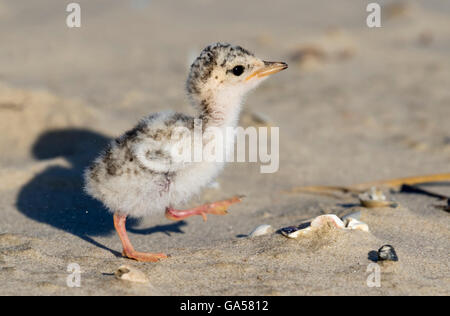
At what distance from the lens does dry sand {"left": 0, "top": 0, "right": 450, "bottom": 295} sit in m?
2.94

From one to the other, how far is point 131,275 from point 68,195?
187cm

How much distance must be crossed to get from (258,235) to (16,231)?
1522mm

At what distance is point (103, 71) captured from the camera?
7797mm

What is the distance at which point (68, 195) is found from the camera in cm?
443

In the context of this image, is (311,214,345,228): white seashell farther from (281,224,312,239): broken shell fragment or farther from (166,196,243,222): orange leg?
(166,196,243,222): orange leg

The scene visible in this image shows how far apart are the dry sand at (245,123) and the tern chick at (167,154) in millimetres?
306

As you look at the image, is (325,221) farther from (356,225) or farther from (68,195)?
(68,195)

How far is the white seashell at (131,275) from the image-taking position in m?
2.72

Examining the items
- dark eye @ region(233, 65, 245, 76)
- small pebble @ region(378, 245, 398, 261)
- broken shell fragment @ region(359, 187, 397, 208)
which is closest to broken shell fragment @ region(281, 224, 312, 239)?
Result: small pebble @ region(378, 245, 398, 261)

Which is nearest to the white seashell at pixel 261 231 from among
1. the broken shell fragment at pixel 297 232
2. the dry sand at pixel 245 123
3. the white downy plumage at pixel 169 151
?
the dry sand at pixel 245 123

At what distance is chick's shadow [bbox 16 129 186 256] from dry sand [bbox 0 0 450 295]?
16 millimetres

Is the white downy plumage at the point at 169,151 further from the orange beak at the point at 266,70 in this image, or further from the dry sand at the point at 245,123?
the dry sand at the point at 245,123

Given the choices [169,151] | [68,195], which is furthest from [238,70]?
[68,195]

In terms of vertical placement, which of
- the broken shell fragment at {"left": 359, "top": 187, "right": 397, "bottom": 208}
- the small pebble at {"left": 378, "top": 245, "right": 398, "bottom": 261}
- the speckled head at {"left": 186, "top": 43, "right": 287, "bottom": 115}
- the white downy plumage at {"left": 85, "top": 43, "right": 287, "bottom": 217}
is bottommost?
the small pebble at {"left": 378, "top": 245, "right": 398, "bottom": 261}
